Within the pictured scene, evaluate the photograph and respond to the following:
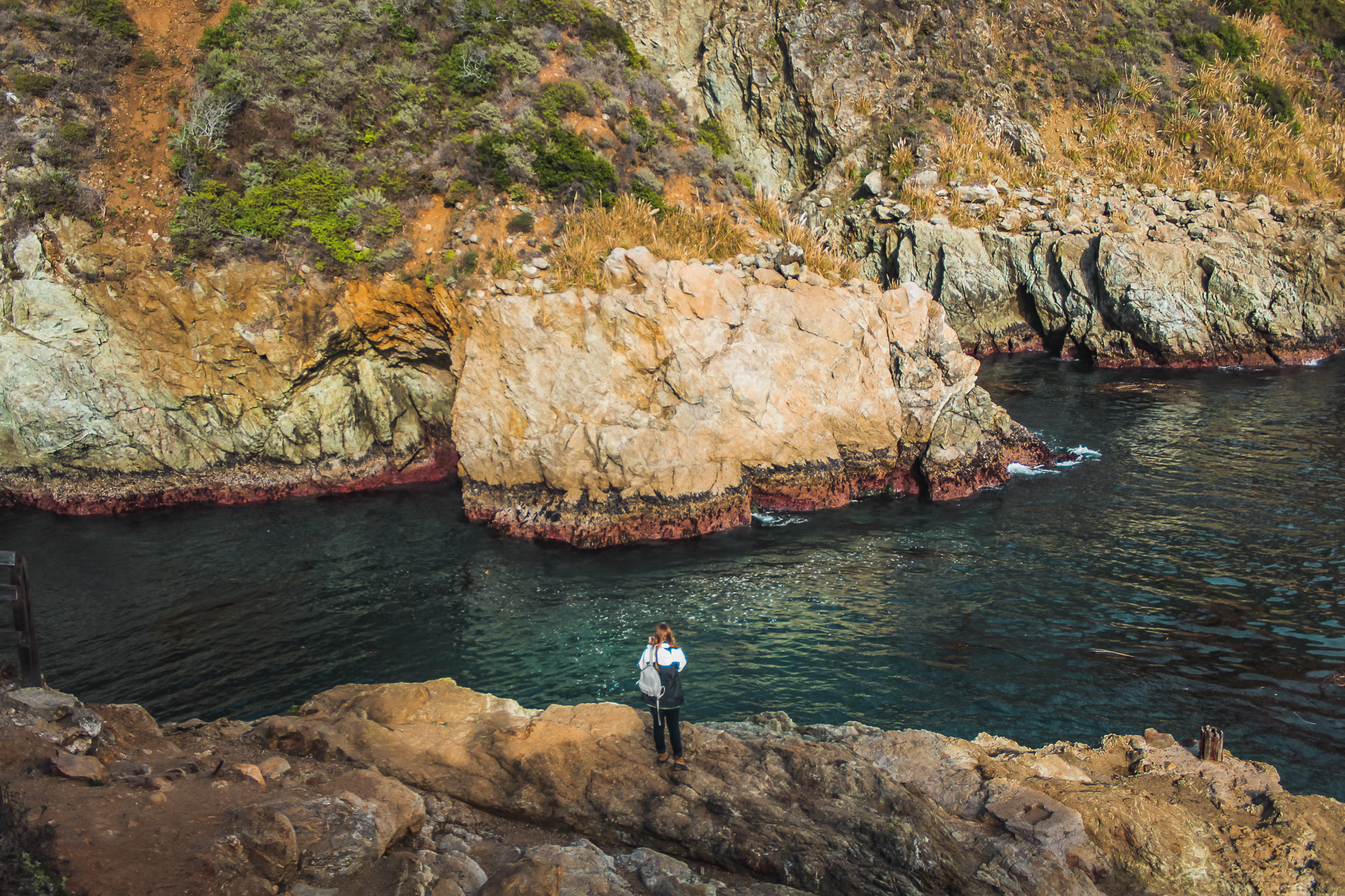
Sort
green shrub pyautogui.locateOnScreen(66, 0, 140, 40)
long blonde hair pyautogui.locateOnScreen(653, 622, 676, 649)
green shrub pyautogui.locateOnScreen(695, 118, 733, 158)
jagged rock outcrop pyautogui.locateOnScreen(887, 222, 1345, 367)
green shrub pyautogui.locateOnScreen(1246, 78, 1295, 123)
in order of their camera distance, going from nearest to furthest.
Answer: long blonde hair pyautogui.locateOnScreen(653, 622, 676, 649)
green shrub pyautogui.locateOnScreen(66, 0, 140, 40)
green shrub pyautogui.locateOnScreen(695, 118, 733, 158)
jagged rock outcrop pyautogui.locateOnScreen(887, 222, 1345, 367)
green shrub pyautogui.locateOnScreen(1246, 78, 1295, 123)

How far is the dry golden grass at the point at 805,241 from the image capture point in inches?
947

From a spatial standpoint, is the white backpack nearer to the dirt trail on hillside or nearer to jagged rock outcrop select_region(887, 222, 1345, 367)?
the dirt trail on hillside

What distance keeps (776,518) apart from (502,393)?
8.38 meters

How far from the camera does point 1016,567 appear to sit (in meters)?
18.0

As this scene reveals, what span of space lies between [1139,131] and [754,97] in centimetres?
2088

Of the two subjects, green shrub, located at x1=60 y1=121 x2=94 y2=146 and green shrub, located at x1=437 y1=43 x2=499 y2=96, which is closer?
green shrub, located at x1=60 y1=121 x2=94 y2=146

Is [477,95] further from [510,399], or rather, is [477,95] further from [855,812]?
[855,812]

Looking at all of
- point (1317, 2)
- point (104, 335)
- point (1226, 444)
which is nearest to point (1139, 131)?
point (1317, 2)

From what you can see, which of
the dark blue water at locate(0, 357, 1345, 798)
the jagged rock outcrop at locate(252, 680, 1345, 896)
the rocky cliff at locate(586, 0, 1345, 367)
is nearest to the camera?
the jagged rock outcrop at locate(252, 680, 1345, 896)

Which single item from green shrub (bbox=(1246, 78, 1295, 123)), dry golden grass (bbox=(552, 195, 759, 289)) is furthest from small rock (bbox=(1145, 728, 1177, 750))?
green shrub (bbox=(1246, 78, 1295, 123))

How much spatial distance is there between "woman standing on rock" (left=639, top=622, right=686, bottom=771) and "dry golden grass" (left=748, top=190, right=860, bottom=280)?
1652 centimetres

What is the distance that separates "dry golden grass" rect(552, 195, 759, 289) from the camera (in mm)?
22641

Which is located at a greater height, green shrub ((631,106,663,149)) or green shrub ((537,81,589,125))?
green shrub ((537,81,589,125))

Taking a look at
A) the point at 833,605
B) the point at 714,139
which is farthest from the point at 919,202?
the point at 833,605
